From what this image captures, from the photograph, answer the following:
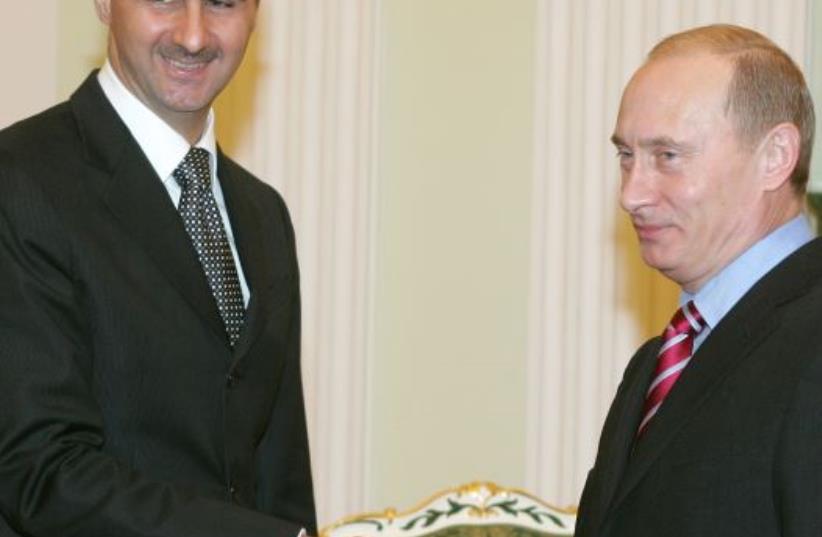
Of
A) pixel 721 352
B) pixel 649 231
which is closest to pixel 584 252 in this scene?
pixel 649 231

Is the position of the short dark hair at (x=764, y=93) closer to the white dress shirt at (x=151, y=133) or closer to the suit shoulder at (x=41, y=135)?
the white dress shirt at (x=151, y=133)

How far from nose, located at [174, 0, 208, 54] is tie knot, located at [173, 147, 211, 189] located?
0.19 m

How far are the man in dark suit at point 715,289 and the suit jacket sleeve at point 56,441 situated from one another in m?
0.60

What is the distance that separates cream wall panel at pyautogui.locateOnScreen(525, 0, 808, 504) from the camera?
4.47 metres

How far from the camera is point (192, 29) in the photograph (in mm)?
3086

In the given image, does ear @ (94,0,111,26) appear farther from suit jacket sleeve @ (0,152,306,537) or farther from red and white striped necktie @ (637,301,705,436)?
red and white striped necktie @ (637,301,705,436)

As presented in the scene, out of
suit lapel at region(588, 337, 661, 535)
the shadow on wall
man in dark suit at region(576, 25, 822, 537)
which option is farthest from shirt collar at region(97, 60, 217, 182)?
the shadow on wall

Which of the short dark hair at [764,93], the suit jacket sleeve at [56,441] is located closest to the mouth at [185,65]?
the suit jacket sleeve at [56,441]

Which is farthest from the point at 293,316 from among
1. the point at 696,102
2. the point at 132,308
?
the point at 696,102

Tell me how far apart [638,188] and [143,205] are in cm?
80

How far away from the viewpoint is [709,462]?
2.64m

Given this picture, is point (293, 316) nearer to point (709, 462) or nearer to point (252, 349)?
point (252, 349)

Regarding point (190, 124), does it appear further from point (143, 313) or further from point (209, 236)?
point (143, 313)

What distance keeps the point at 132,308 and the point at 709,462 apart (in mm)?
938
